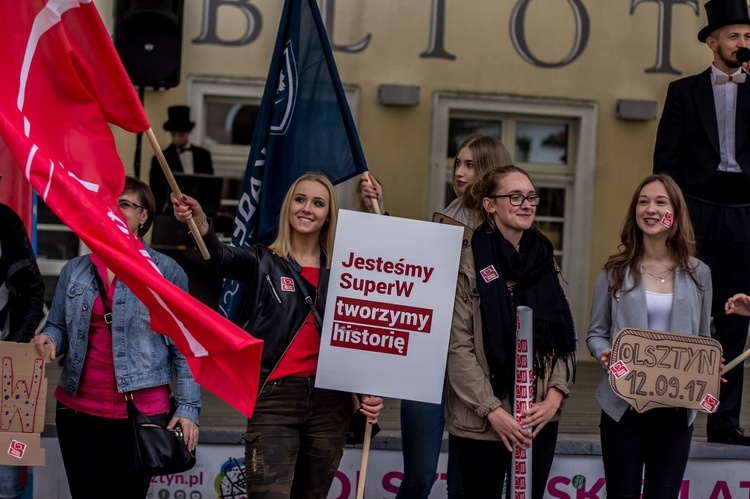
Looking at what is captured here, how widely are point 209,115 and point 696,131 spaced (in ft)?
17.0

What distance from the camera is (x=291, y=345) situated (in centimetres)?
396

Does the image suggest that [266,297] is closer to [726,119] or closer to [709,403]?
[709,403]

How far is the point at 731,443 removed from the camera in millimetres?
5375

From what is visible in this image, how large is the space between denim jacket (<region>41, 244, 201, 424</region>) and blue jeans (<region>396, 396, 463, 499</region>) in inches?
33.7

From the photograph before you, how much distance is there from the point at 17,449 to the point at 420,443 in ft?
5.07

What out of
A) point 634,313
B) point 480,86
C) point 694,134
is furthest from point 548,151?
point 634,313

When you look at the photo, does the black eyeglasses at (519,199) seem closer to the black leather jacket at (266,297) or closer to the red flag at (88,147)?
the black leather jacket at (266,297)

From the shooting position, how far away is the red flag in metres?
3.57

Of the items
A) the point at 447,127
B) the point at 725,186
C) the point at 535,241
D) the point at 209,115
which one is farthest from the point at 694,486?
the point at 209,115

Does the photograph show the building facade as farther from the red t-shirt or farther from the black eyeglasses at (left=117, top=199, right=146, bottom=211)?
the red t-shirt

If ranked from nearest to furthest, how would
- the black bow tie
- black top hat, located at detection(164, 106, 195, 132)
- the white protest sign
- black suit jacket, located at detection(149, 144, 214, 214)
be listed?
the white protest sign, the black bow tie, black suit jacket, located at detection(149, 144, 214, 214), black top hat, located at detection(164, 106, 195, 132)

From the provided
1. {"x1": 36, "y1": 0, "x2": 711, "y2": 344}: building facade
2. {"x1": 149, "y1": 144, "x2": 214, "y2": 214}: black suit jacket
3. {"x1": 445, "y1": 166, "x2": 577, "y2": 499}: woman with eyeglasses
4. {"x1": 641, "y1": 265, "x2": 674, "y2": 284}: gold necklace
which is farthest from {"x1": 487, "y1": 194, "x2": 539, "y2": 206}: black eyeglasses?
{"x1": 36, "y1": 0, "x2": 711, "y2": 344}: building facade

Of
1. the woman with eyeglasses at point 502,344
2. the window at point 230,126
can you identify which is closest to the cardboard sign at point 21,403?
the woman with eyeglasses at point 502,344

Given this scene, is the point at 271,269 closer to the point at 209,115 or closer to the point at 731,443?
the point at 731,443
